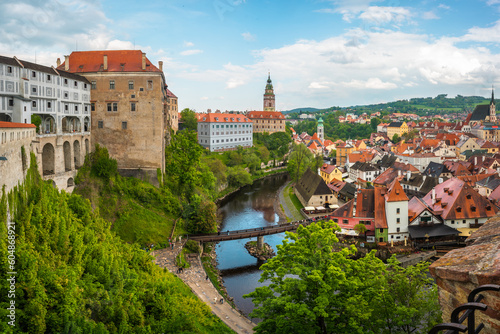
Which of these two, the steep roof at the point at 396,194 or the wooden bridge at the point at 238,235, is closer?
the wooden bridge at the point at 238,235

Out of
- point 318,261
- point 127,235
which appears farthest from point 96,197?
point 318,261

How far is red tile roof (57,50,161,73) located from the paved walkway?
15.6m

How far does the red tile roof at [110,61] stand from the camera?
3219 cm

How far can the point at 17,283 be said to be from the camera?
12562 millimetres

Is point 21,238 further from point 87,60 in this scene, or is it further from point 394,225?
point 394,225

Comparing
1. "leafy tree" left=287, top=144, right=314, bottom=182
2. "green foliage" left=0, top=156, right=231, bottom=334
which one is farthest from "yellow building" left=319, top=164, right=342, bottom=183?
"green foliage" left=0, top=156, right=231, bottom=334

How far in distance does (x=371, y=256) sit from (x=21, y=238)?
45.7ft

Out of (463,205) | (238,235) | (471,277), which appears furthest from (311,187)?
(471,277)

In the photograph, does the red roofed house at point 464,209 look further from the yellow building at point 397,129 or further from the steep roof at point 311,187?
the yellow building at point 397,129

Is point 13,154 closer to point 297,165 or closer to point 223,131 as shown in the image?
point 297,165

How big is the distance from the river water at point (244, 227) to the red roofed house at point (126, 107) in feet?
31.9

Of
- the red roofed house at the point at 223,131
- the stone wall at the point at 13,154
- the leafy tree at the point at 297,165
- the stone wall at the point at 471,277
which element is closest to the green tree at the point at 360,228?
the stone wall at the point at 13,154

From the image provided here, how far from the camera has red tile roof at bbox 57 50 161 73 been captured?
32188 millimetres

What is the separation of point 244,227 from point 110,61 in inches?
762
